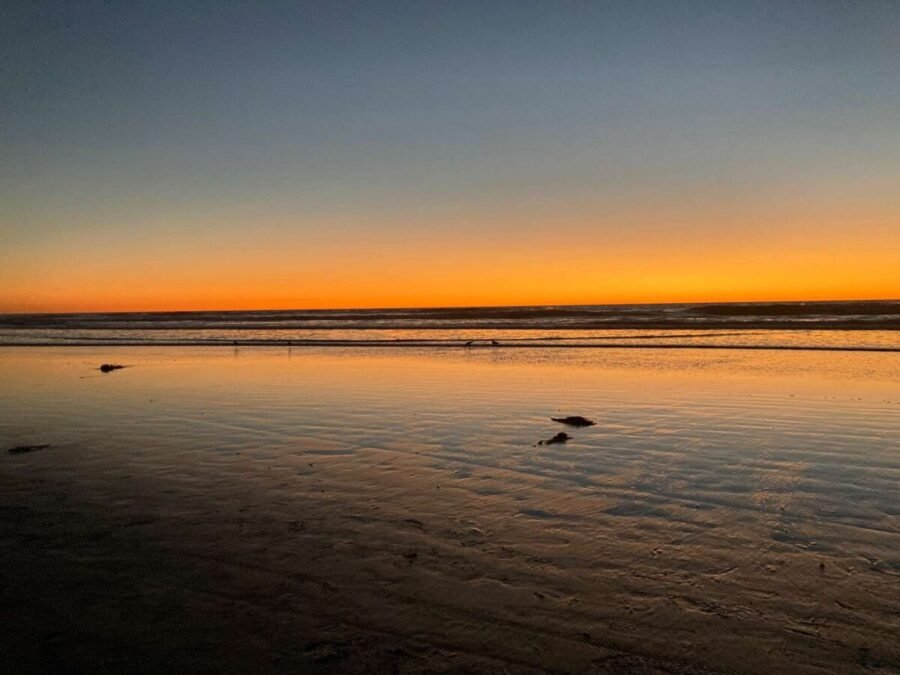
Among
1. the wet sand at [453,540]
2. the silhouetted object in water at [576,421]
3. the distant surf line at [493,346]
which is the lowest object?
the wet sand at [453,540]

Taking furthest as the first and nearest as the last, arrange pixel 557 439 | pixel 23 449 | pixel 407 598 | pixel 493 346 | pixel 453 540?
pixel 493 346 → pixel 557 439 → pixel 23 449 → pixel 453 540 → pixel 407 598

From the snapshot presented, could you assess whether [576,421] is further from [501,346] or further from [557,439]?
[501,346]

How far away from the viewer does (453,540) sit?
246 inches

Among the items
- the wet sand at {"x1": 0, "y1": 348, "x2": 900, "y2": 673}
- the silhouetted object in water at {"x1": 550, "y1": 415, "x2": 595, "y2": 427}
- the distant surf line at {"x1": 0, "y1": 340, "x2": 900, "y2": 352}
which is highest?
the distant surf line at {"x1": 0, "y1": 340, "x2": 900, "y2": 352}

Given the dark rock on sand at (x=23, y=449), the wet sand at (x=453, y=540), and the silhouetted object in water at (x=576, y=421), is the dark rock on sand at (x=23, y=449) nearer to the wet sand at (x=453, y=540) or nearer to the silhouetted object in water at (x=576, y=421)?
the wet sand at (x=453, y=540)

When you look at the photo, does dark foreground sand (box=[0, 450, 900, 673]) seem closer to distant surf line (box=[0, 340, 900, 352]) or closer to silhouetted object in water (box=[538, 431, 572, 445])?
silhouetted object in water (box=[538, 431, 572, 445])

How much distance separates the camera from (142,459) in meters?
9.84

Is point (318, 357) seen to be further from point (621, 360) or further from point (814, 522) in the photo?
point (814, 522)

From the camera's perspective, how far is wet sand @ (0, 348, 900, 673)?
433 centimetres

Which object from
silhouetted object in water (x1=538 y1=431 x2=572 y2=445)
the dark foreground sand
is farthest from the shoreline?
the dark foreground sand

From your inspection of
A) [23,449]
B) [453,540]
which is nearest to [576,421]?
[453,540]

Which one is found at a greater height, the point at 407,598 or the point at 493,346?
the point at 493,346

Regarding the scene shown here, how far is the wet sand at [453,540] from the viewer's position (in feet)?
14.2

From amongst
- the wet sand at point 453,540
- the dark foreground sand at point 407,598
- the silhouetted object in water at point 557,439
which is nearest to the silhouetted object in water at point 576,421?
the wet sand at point 453,540
